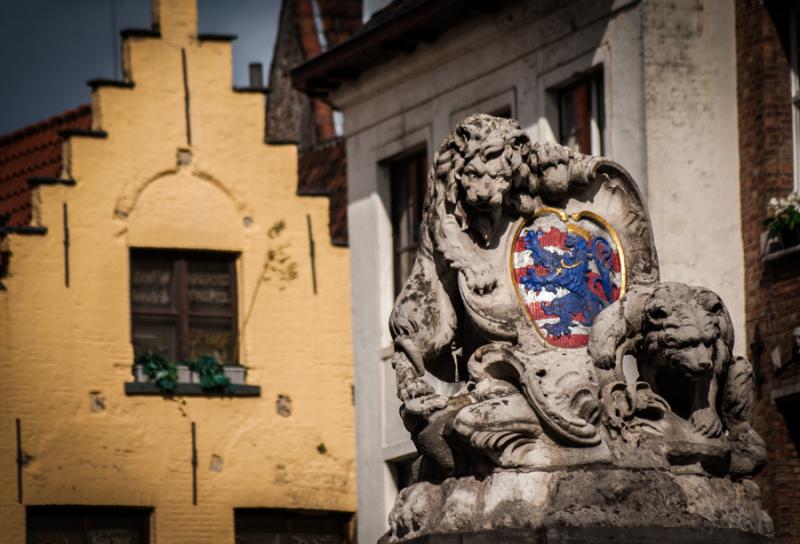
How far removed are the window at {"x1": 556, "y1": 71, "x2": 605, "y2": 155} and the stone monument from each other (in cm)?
1352

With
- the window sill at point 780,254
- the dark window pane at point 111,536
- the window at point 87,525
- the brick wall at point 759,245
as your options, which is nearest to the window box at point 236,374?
the window at point 87,525

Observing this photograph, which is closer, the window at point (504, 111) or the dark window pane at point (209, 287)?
the window at point (504, 111)

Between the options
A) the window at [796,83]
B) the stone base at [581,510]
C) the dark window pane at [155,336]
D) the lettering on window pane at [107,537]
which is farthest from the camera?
the dark window pane at [155,336]

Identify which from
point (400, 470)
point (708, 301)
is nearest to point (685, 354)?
point (708, 301)

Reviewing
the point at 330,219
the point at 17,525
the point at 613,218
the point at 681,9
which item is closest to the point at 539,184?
the point at 613,218

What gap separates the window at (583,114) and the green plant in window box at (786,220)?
9.20 feet

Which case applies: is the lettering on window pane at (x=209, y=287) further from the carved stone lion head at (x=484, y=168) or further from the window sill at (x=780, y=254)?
the carved stone lion head at (x=484, y=168)

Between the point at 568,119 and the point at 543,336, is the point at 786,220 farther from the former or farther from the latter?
the point at 543,336

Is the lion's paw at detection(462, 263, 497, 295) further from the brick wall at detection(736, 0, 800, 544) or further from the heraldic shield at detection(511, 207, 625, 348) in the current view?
the brick wall at detection(736, 0, 800, 544)

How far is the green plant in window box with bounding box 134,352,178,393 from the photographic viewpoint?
34688 mm

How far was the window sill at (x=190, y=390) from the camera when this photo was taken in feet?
113

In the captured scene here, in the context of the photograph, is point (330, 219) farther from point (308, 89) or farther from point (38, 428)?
point (38, 428)

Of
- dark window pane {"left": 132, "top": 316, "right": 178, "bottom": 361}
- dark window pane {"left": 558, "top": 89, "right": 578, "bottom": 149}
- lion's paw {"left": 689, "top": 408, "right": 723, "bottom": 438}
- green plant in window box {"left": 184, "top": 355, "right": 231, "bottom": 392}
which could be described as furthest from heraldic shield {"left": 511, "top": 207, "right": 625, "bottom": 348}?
dark window pane {"left": 132, "top": 316, "right": 178, "bottom": 361}

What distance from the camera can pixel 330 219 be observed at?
37.5 meters
